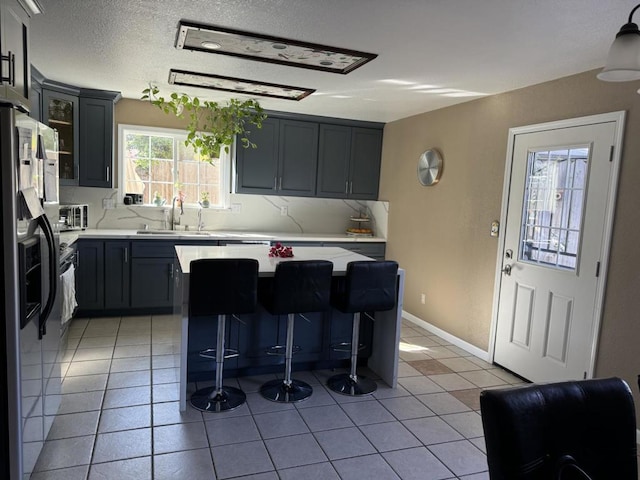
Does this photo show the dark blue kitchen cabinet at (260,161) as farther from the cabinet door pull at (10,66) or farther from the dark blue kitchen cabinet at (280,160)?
the cabinet door pull at (10,66)

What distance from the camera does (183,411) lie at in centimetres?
280

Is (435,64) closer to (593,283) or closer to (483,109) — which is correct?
(483,109)

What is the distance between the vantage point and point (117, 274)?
4.57 meters

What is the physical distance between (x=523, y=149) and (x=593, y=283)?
3.90 ft

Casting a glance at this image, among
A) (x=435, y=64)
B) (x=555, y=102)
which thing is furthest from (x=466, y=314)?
(x=435, y=64)

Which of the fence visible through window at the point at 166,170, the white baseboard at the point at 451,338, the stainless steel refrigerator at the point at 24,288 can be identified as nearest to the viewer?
the stainless steel refrigerator at the point at 24,288

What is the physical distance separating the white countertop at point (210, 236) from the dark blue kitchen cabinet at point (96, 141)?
53 centimetres

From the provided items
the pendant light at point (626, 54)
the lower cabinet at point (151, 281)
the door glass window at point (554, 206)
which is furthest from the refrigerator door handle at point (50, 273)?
the door glass window at point (554, 206)

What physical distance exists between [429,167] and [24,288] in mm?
3842

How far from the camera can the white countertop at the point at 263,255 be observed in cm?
297

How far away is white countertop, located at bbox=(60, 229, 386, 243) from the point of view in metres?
4.42

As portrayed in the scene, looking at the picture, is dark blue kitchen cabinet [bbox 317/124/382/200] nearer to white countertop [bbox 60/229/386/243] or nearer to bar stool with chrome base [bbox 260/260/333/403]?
white countertop [bbox 60/229/386/243]

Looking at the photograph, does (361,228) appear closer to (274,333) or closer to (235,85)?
(235,85)

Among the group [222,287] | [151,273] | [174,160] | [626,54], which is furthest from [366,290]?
[174,160]
